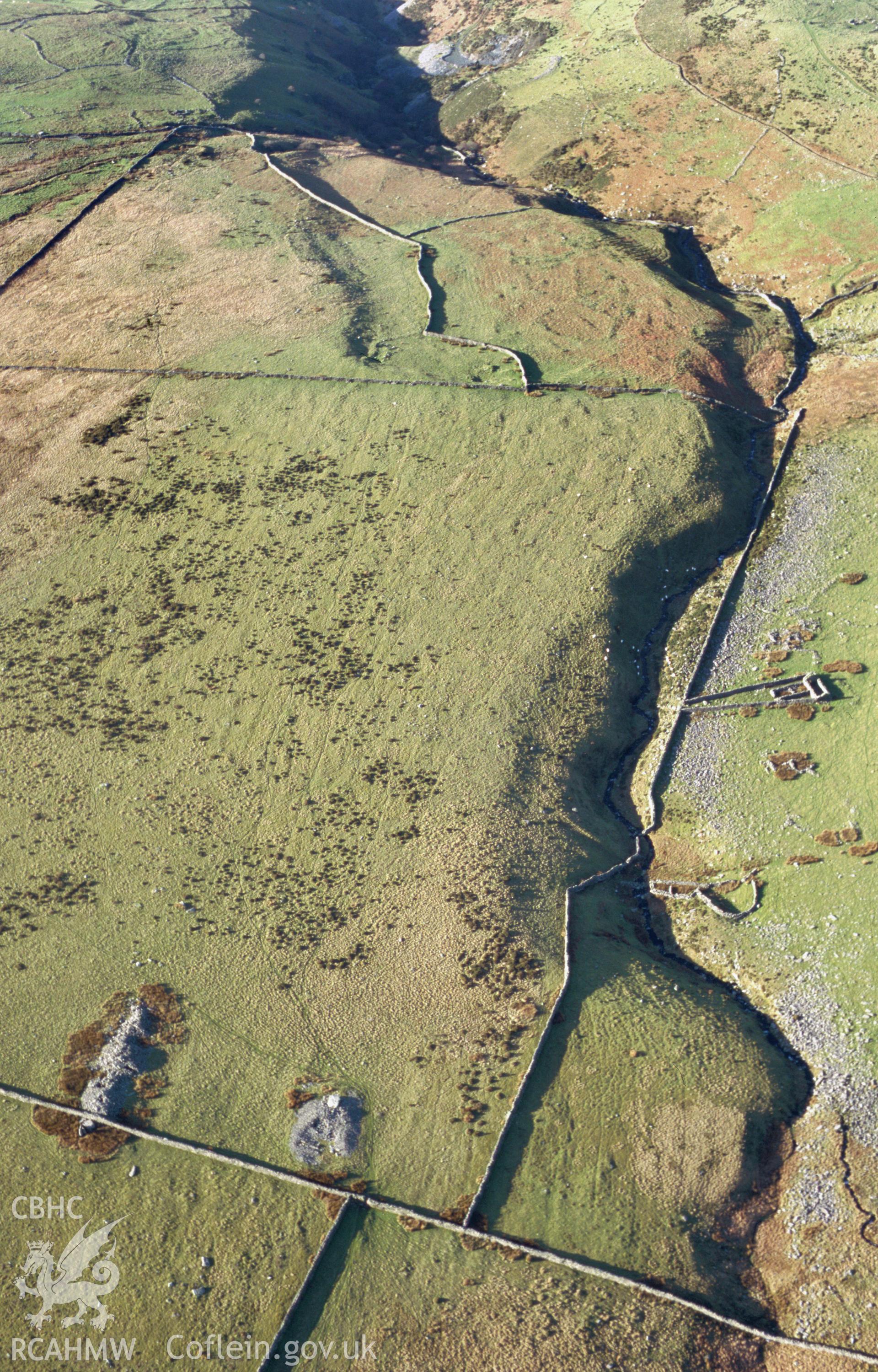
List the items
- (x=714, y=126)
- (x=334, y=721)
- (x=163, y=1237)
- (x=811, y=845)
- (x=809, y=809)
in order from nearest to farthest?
(x=163, y=1237) < (x=811, y=845) < (x=809, y=809) < (x=334, y=721) < (x=714, y=126)

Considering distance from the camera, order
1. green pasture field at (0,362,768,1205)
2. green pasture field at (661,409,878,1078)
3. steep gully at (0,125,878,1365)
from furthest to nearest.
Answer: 1. green pasture field at (661,409,878,1078)
2. green pasture field at (0,362,768,1205)
3. steep gully at (0,125,878,1365)

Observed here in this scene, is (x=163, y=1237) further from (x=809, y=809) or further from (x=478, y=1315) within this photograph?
(x=809, y=809)

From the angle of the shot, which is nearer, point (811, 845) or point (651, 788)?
point (811, 845)

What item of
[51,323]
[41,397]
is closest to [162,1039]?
[41,397]

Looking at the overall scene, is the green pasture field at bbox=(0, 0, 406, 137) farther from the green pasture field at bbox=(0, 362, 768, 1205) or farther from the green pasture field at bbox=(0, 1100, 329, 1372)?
the green pasture field at bbox=(0, 1100, 329, 1372)

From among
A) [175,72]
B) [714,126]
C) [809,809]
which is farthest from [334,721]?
[175,72]

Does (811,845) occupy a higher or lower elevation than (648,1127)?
lower

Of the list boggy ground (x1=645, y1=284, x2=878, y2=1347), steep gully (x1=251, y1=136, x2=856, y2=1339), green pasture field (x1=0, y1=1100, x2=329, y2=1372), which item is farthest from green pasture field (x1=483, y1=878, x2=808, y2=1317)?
green pasture field (x1=0, y1=1100, x2=329, y2=1372)

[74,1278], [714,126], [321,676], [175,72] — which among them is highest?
[175,72]
